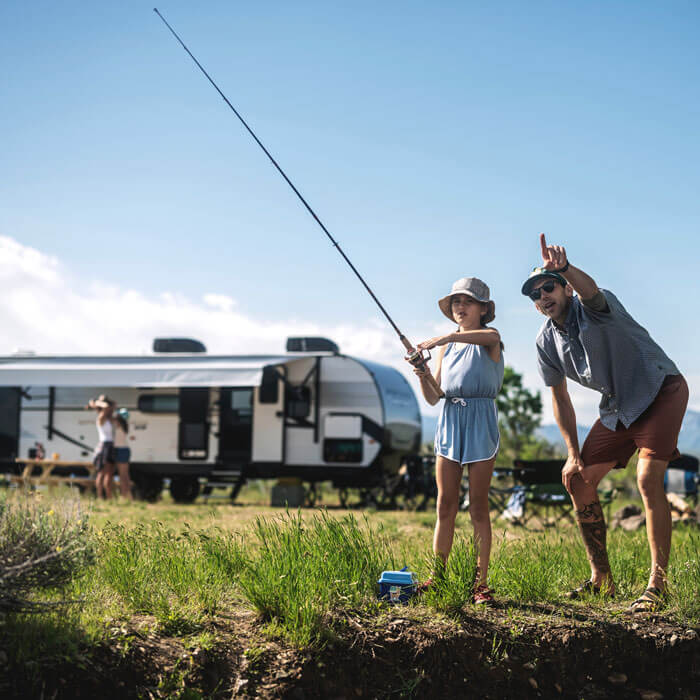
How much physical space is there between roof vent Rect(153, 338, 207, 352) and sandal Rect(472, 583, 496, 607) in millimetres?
12724

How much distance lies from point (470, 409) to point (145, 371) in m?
11.6

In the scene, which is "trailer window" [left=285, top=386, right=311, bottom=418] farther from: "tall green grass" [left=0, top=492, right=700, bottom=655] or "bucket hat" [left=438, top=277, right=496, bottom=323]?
"bucket hat" [left=438, top=277, right=496, bottom=323]

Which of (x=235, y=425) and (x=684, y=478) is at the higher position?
(x=235, y=425)

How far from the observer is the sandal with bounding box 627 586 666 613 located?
4402 mm

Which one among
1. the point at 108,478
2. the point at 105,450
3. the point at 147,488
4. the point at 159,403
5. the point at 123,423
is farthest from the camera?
the point at 147,488

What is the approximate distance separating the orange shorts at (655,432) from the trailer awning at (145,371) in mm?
9910

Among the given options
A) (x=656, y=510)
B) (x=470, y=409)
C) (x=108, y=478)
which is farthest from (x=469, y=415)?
(x=108, y=478)

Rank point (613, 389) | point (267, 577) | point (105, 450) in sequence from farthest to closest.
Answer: point (105, 450) → point (613, 389) → point (267, 577)

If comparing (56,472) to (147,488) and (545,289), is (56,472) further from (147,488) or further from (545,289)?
(545,289)

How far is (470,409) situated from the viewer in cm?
455

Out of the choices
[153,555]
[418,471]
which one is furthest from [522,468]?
[153,555]

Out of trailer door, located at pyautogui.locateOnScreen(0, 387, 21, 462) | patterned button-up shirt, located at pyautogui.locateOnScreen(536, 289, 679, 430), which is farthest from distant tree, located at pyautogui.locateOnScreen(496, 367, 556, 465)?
patterned button-up shirt, located at pyautogui.locateOnScreen(536, 289, 679, 430)

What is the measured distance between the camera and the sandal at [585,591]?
15.5 ft

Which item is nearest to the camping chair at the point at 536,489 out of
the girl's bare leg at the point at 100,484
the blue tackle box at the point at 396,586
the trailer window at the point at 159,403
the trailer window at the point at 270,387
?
the trailer window at the point at 270,387
